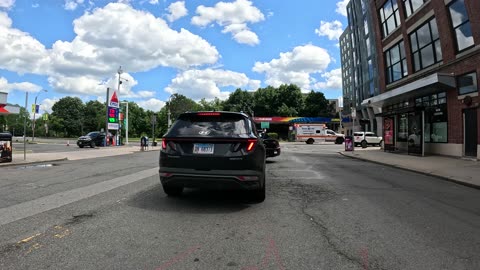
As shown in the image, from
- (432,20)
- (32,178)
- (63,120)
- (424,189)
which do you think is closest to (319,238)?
(424,189)

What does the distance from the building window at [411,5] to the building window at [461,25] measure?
299 cm

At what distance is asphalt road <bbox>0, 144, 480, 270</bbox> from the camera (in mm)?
3955

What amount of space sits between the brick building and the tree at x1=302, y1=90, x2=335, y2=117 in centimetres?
Answer: 5931

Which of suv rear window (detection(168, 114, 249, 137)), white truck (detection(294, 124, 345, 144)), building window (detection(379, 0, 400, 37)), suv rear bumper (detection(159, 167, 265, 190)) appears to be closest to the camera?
suv rear bumper (detection(159, 167, 265, 190))

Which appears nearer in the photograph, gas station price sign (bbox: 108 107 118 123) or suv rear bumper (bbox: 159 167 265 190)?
suv rear bumper (bbox: 159 167 265 190)

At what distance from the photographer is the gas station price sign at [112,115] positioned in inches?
1390

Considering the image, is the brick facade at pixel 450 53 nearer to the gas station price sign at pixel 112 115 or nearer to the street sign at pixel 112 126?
the gas station price sign at pixel 112 115

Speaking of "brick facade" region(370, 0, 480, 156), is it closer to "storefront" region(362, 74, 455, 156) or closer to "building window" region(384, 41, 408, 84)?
"storefront" region(362, 74, 455, 156)

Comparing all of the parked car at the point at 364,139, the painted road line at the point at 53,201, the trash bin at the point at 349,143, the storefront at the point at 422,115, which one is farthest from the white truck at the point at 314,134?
the painted road line at the point at 53,201

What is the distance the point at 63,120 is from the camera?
108 metres

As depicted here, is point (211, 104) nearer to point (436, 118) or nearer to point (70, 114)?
point (70, 114)

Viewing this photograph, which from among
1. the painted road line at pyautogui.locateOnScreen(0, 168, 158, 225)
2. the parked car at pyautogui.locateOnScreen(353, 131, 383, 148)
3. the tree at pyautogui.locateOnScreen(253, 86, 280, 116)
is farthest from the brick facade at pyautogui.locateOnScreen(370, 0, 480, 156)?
the tree at pyautogui.locateOnScreen(253, 86, 280, 116)

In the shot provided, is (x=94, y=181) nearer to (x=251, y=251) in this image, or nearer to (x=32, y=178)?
(x=32, y=178)

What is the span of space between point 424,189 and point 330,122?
66.1 meters
